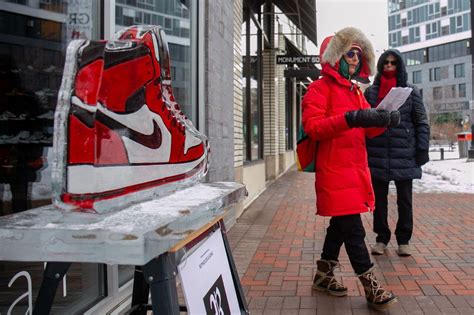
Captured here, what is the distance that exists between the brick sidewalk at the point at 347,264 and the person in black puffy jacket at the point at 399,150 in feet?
1.31

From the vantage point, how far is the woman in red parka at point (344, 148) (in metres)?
3.27

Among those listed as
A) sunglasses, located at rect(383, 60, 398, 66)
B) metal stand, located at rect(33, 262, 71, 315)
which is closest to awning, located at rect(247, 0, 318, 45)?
sunglasses, located at rect(383, 60, 398, 66)

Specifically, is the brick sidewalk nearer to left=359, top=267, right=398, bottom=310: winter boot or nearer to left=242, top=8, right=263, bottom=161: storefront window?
left=359, top=267, right=398, bottom=310: winter boot

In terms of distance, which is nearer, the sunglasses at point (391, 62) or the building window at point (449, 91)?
the sunglasses at point (391, 62)

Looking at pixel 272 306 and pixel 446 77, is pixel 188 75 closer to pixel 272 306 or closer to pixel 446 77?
pixel 272 306

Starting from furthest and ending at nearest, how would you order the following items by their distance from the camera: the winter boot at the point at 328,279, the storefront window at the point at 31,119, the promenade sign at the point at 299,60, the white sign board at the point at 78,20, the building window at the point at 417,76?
the building window at the point at 417,76 < the promenade sign at the point at 299,60 < the winter boot at the point at 328,279 < the white sign board at the point at 78,20 < the storefront window at the point at 31,119

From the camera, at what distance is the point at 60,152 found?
3.91ft

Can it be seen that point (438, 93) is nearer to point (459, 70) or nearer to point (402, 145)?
point (459, 70)

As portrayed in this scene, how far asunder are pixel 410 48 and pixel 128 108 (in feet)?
254

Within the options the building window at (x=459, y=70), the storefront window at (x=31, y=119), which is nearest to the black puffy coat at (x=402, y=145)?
the storefront window at (x=31, y=119)

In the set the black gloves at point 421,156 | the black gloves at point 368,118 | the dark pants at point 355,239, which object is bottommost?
the dark pants at point 355,239

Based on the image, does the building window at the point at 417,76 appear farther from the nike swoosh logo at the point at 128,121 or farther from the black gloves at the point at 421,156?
the nike swoosh logo at the point at 128,121

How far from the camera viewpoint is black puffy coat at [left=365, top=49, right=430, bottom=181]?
15.3 ft

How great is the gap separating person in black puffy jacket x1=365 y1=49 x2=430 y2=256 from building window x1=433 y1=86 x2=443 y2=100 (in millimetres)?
68469
